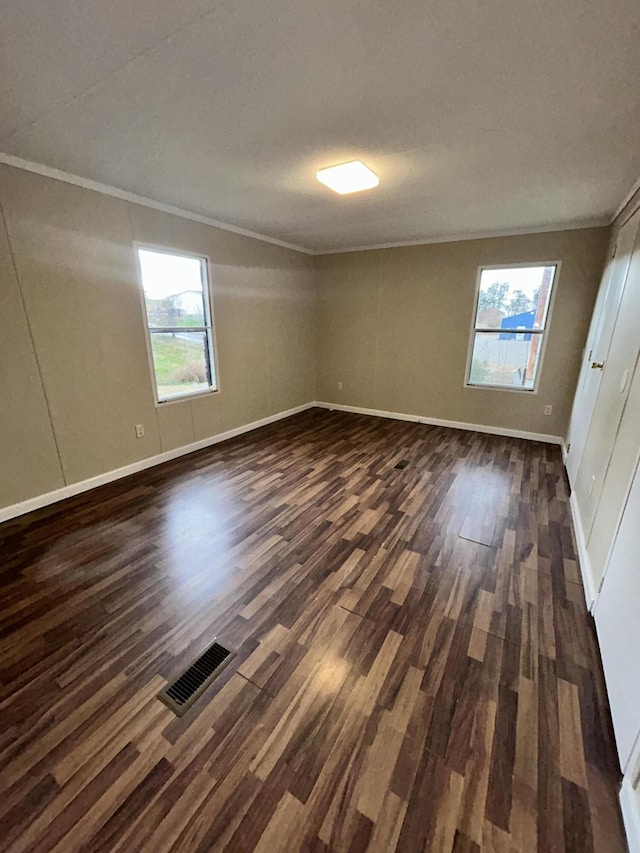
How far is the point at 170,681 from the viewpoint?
1.46 meters

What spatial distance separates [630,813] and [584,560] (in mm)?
1336

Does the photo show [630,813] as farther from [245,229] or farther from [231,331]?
[245,229]

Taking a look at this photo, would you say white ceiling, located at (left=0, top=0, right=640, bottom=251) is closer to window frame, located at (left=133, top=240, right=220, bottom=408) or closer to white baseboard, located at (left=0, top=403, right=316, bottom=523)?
window frame, located at (left=133, top=240, right=220, bottom=408)

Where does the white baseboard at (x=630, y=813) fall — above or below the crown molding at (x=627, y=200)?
below

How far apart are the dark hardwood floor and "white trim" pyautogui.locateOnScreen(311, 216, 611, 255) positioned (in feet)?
10.1

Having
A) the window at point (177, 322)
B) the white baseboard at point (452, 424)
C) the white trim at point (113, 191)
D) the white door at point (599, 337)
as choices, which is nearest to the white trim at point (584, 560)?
the white door at point (599, 337)

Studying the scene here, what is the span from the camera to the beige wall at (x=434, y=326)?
389cm

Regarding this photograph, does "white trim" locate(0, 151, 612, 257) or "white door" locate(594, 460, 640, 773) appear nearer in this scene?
"white door" locate(594, 460, 640, 773)

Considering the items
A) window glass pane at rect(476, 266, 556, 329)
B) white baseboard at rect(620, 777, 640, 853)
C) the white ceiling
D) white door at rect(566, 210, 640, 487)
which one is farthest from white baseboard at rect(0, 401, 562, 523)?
white baseboard at rect(620, 777, 640, 853)

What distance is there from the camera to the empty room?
114cm

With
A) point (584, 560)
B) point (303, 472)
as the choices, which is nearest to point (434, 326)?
point (303, 472)

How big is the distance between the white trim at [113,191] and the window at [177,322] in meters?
0.39

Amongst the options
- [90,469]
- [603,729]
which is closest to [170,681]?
[603,729]

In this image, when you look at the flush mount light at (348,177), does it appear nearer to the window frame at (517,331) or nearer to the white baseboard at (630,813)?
the window frame at (517,331)
